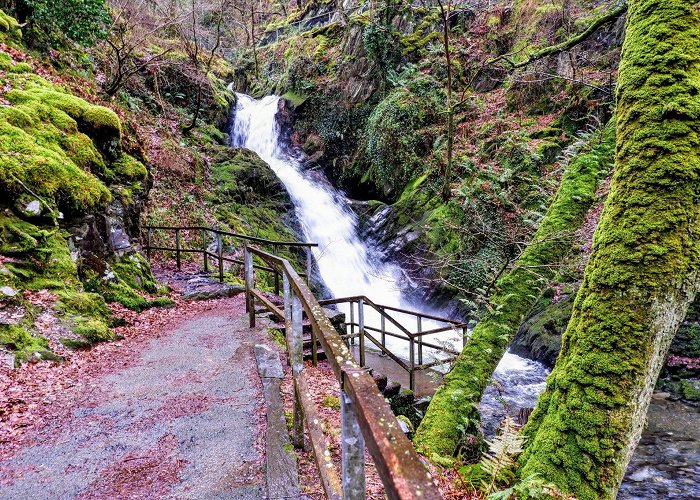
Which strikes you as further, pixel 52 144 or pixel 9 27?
pixel 9 27

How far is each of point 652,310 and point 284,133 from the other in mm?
22251

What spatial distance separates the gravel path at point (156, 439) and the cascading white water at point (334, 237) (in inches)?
282

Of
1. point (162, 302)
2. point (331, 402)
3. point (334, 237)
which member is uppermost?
point (334, 237)

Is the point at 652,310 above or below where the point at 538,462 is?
above

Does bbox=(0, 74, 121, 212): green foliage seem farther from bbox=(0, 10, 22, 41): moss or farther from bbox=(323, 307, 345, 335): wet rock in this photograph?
bbox=(323, 307, 345, 335): wet rock

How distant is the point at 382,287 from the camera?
50.9 feet

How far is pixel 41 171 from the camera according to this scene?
659 centimetres

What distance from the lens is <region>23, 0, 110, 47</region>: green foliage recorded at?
11133mm

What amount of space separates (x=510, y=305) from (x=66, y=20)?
13712 mm

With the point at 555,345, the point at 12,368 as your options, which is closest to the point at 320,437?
the point at 12,368

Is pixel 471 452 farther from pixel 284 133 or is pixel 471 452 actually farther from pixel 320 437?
pixel 284 133

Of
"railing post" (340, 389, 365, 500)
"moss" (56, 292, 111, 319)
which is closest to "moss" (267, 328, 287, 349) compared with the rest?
"moss" (56, 292, 111, 319)

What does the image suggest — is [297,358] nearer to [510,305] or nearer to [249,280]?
[510,305]

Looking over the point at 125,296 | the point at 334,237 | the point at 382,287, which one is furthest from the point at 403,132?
the point at 125,296
